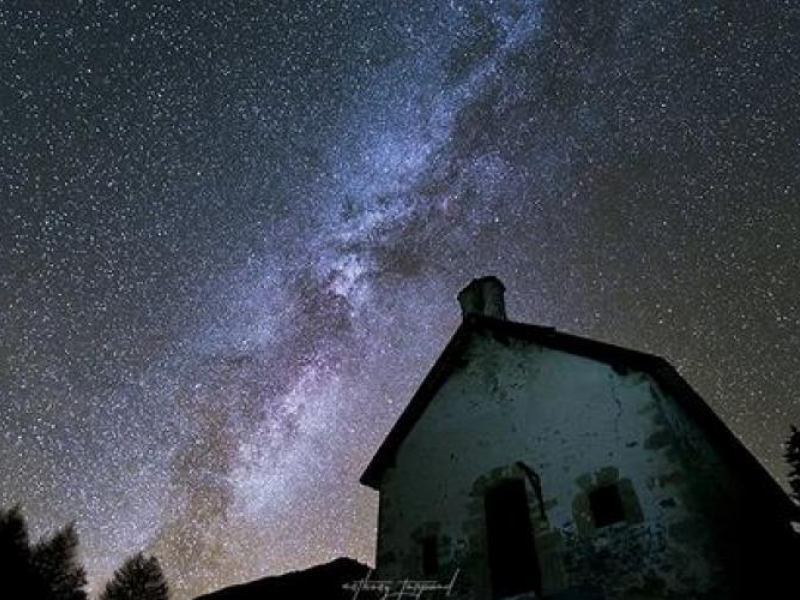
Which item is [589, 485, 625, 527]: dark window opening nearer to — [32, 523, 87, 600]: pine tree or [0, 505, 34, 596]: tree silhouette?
[0, 505, 34, 596]: tree silhouette

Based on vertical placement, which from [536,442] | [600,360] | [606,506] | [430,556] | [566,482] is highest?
[600,360]

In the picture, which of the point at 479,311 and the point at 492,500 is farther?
the point at 479,311

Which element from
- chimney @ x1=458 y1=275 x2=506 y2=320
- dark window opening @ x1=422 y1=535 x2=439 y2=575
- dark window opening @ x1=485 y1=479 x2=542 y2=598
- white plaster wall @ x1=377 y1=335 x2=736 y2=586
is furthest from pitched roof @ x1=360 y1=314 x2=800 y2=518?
dark window opening @ x1=485 y1=479 x2=542 y2=598

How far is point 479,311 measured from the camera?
14852 millimetres

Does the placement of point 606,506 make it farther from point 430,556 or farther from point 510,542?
point 430,556

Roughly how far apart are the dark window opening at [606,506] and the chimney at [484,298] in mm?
4948

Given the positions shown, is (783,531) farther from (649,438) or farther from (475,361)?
(475,361)

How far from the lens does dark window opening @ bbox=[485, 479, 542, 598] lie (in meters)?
10.9

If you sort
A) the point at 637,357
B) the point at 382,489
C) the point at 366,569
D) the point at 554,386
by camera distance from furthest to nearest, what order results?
1. the point at 366,569
2. the point at 382,489
3. the point at 554,386
4. the point at 637,357

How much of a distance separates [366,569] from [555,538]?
7470 millimetres

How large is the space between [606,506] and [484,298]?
5.75 m

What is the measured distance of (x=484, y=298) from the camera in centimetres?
1498

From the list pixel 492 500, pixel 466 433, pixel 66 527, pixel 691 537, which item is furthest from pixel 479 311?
pixel 66 527

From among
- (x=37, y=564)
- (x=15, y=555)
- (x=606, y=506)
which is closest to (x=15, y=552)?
(x=15, y=555)
